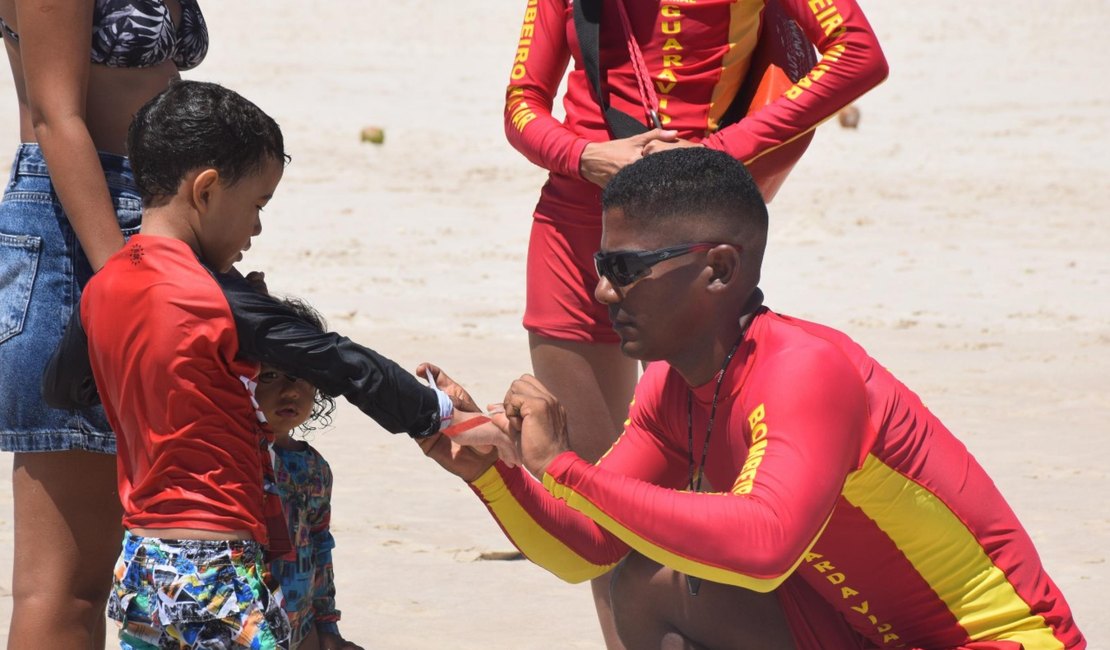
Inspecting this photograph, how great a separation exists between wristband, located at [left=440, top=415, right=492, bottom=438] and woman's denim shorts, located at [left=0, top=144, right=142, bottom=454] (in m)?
0.69

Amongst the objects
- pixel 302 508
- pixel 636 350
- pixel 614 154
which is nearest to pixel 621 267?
pixel 636 350

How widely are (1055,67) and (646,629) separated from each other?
20.9 meters

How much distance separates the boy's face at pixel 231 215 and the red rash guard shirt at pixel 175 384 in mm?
74

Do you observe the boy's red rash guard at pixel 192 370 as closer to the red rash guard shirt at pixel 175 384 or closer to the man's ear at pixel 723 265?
the red rash guard shirt at pixel 175 384

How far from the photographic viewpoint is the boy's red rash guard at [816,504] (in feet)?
9.05

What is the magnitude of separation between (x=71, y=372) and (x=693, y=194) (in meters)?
1.23

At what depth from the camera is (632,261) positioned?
9.81 ft

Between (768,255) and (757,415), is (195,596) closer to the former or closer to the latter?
(757,415)

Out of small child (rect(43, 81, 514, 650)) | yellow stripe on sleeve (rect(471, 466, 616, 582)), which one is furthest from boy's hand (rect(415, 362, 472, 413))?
small child (rect(43, 81, 514, 650))

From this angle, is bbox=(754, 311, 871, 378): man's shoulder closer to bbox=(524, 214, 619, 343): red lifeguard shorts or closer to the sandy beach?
bbox=(524, 214, 619, 343): red lifeguard shorts

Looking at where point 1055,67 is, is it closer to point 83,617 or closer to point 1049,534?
point 1049,534

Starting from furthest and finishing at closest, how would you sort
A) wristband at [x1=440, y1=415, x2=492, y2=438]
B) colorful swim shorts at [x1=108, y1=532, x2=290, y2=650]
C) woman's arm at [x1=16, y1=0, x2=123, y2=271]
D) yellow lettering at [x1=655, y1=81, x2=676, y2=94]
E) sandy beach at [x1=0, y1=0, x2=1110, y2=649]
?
sandy beach at [x1=0, y1=0, x2=1110, y2=649] → yellow lettering at [x1=655, y1=81, x2=676, y2=94] → wristband at [x1=440, y1=415, x2=492, y2=438] → woman's arm at [x1=16, y1=0, x2=123, y2=271] → colorful swim shorts at [x1=108, y1=532, x2=290, y2=650]

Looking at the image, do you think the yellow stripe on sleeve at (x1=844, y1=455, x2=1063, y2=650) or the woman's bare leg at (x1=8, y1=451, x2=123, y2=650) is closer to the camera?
the yellow stripe on sleeve at (x1=844, y1=455, x2=1063, y2=650)

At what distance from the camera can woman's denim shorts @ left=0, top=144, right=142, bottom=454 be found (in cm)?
321
